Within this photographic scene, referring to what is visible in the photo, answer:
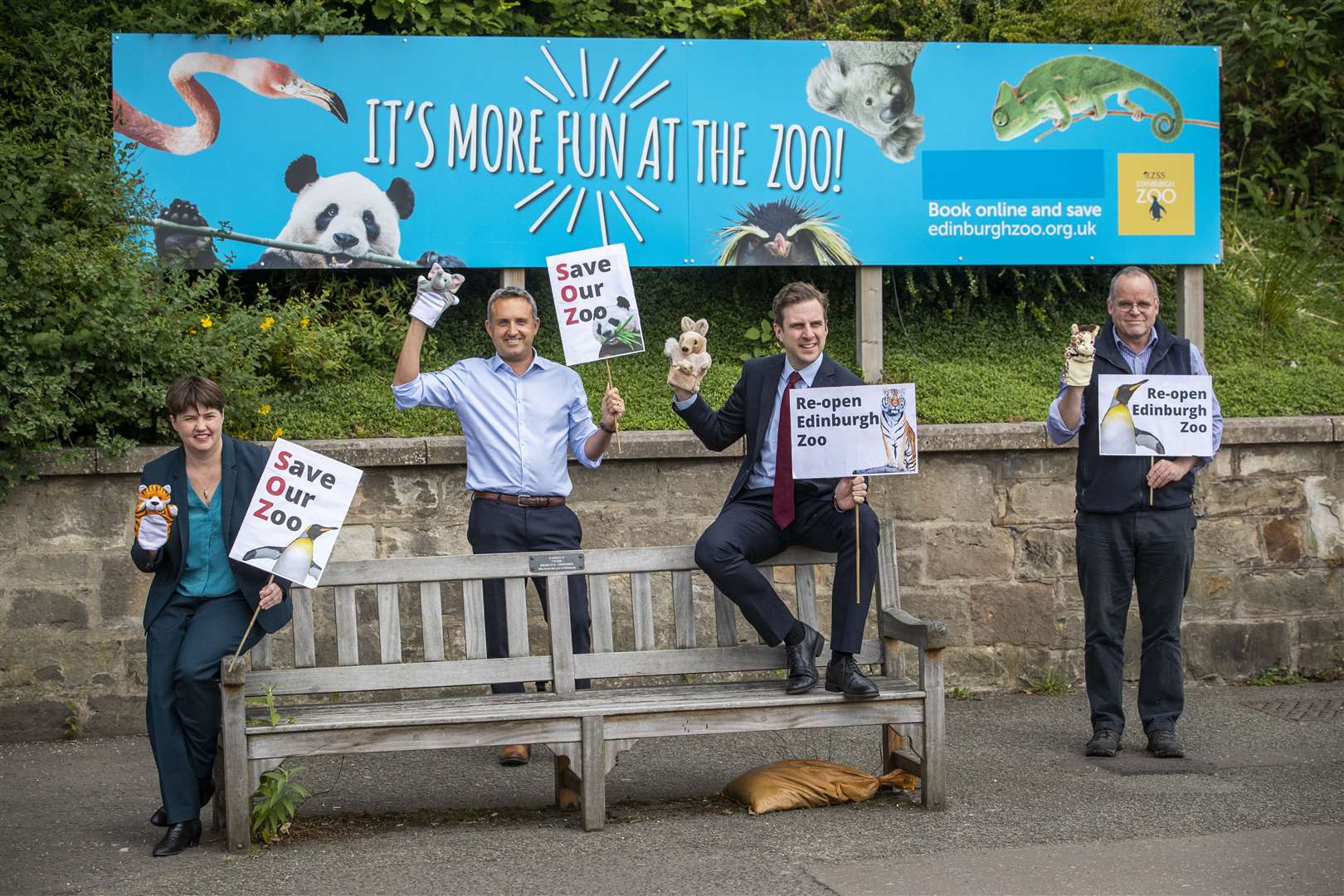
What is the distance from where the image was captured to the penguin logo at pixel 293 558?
5.43 m

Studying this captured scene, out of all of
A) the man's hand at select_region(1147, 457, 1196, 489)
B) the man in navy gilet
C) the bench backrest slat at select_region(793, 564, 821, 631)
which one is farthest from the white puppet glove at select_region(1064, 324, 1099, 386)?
the bench backrest slat at select_region(793, 564, 821, 631)

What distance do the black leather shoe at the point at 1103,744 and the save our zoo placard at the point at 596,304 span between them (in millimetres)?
2714

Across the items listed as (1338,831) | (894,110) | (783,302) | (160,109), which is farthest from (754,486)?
(160,109)

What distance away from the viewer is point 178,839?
5.35m

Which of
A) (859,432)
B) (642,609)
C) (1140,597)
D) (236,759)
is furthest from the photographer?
(1140,597)

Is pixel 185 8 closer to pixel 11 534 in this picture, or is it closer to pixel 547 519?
pixel 11 534

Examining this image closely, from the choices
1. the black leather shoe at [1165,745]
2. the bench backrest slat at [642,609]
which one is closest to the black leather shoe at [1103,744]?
the black leather shoe at [1165,745]

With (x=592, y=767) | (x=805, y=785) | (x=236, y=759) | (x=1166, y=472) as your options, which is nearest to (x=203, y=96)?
(x=236, y=759)

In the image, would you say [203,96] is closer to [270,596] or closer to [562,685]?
[270,596]

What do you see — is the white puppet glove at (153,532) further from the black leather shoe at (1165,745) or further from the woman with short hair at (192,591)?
the black leather shoe at (1165,745)

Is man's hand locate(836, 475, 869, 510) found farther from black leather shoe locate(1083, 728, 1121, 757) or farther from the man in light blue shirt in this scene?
black leather shoe locate(1083, 728, 1121, 757)

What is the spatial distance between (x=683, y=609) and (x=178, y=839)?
6.87 feet

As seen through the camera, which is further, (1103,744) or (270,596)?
(1103,744)

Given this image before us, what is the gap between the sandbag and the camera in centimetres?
583
